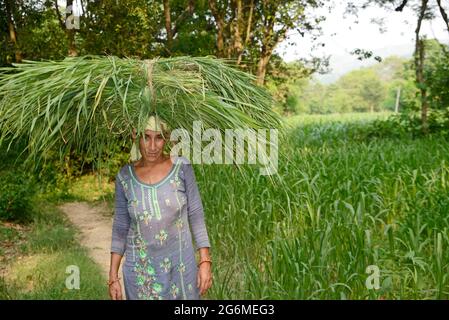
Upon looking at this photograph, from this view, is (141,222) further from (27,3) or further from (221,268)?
(27,3)

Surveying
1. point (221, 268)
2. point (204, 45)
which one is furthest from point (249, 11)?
point (221, 268)

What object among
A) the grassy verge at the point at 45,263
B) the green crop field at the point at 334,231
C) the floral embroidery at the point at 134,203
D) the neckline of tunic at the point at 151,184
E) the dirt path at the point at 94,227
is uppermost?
the neckline of tunic at the point at 151,184

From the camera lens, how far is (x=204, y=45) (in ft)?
30.9

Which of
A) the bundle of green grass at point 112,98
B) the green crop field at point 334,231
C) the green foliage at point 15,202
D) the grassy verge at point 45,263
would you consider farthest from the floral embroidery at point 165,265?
the green foliage at point 15,202

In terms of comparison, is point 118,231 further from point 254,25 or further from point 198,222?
point 254,25

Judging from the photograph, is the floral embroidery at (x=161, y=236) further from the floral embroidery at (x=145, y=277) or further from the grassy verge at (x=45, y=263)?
the grassy verge at (x=45, y=263)

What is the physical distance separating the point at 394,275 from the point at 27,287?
2.56 m

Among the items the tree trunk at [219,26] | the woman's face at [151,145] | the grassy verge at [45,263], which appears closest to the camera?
the woman's face at [151,145]

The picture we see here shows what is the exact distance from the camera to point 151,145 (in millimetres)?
1828

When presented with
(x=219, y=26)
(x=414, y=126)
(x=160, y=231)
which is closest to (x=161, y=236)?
(x=160, y=231)

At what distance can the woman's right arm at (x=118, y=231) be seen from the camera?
1.91 m

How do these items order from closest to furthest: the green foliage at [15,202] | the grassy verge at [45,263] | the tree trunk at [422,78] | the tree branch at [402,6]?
the grassy verge at [45,263] < the green foliage at [15,202] < the tree trunk at [422,78] < the tree branch at [402,6]

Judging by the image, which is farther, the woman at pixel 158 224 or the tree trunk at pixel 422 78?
the tree trunk at pixel 422 78

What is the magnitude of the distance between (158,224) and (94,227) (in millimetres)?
4053
